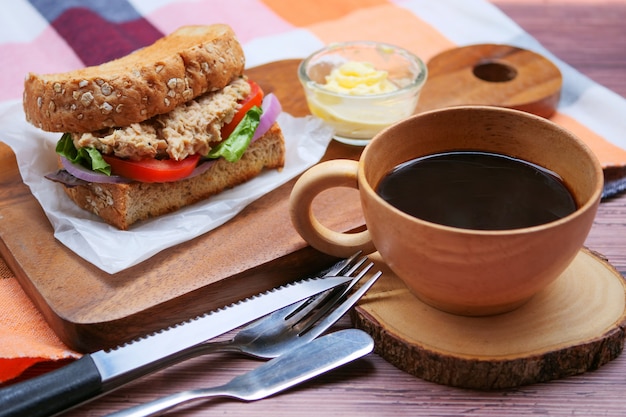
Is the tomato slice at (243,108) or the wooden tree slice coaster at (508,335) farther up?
the tomato slice at (243,108)

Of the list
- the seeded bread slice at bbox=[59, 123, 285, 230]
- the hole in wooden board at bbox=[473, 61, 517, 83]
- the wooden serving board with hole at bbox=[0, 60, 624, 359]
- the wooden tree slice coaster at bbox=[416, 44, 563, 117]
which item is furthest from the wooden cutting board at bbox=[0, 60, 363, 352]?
the hole in wooden board at bbox=[473, 61, 517, 83]

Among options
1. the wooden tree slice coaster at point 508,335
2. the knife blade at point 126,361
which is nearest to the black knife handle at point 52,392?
the knife blade at point 126,361

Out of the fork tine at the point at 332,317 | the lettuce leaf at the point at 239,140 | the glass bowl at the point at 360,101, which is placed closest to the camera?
the fork tine at the point at 332,317

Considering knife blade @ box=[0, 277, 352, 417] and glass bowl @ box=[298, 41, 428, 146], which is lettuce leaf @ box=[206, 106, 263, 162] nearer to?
glass bowl @ box=[298, 41, 428, 146]

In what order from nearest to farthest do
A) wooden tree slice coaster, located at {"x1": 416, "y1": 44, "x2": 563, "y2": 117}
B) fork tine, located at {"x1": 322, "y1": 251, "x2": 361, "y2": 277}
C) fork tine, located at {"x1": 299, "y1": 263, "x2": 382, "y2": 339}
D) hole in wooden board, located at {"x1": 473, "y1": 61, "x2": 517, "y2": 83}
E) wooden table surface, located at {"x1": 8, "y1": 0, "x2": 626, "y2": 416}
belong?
wooden table surface, located at {"x1": 8, "y1": 0, "x2": 626, "y2": 416}, fork tine, located at {"x1": 299, "y1": 263, "x2": 382, "y2": 339}, fork tine, located at {"x1": 322, "y1": 251, "x2": 361, "y2": 277}, wooden tree slice coaster, located at {"x1": 416, "y1": 44, "x2": 563, "y2": 117}, hole in wooden board, located at {"x1": 473, "y1": 61, "x2": 517, "y2": 83}

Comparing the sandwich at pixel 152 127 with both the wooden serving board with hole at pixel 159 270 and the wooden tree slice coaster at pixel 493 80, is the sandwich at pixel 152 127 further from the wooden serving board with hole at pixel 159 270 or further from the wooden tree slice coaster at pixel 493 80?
the wooden tree slice coaster at pixel 493 80

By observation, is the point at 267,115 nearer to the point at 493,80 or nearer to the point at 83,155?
the point at 83,155
